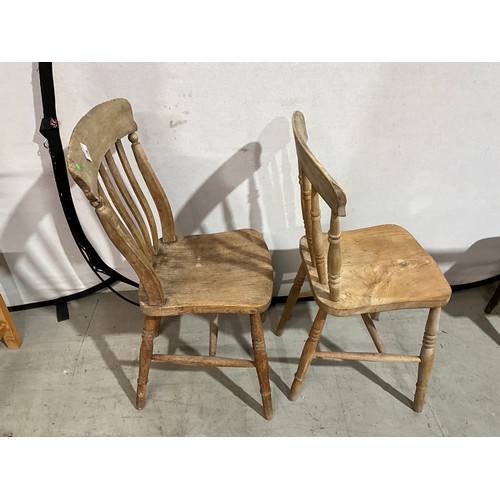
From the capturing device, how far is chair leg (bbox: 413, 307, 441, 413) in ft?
3.73

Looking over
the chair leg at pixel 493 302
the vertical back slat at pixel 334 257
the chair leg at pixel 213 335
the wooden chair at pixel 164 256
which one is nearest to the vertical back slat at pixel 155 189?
the wooden chair at pixel 164 256

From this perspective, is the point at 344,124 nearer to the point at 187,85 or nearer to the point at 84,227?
the point at 187,85

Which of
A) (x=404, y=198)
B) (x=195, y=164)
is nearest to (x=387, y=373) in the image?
(x=404, y=198)

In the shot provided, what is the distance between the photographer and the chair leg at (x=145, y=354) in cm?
116

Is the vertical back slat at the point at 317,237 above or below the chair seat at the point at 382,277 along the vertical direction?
above

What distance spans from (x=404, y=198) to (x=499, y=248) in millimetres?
500

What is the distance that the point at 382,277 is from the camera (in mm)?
1120

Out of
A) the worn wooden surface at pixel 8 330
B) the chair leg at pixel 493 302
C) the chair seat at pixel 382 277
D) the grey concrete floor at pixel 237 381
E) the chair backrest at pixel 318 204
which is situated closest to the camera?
the chair backrest at pixel 318 204

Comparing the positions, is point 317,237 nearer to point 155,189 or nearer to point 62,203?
point 155,189

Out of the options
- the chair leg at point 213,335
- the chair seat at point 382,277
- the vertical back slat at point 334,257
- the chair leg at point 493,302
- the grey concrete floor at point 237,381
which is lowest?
the grey concrete floor at point 237,381

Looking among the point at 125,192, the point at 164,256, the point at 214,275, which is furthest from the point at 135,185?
the point at 214,275

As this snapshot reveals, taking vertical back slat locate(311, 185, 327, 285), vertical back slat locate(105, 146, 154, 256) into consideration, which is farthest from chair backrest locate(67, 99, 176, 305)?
vertical back slat locate(311, 185, 327, 285)

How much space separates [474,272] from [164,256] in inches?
49.2

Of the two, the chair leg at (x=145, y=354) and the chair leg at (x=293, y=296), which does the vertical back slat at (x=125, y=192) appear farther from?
the chair leg at (x=293, y=296)
